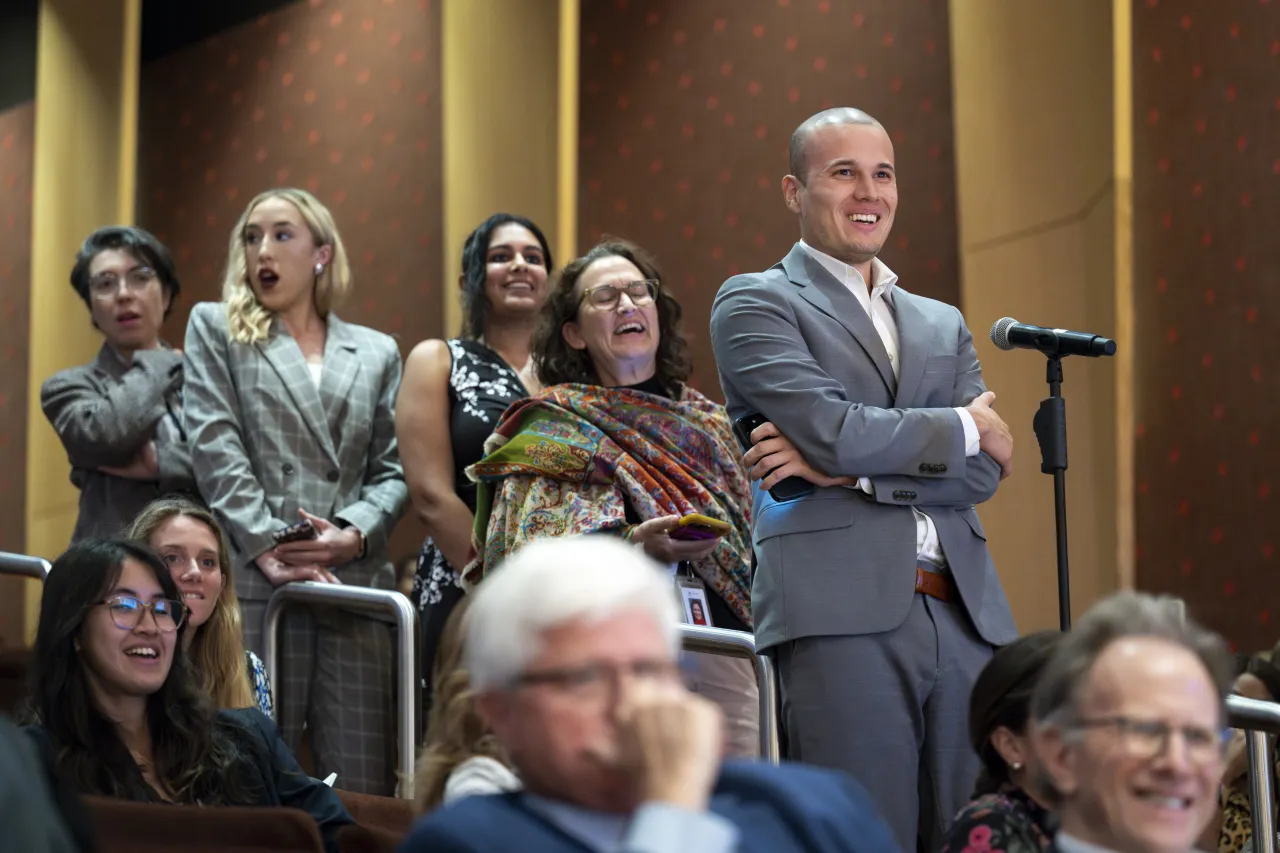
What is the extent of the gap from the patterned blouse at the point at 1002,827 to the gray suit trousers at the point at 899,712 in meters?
0.50

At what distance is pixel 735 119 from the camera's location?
203 inches

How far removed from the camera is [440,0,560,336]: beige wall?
5.61 meters

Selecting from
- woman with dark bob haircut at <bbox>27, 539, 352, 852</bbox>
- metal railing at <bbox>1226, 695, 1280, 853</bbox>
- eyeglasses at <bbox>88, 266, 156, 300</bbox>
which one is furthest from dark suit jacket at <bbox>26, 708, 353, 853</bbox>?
eyeglasses at <bbox>88, 266, 156, 300</bbox>

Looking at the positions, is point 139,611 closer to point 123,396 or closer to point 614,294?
point 614,294

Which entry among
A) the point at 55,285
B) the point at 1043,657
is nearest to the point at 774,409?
the point at 1043,657

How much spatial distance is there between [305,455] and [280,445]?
6 centimetres

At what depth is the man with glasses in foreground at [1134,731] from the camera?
1694 millimetres

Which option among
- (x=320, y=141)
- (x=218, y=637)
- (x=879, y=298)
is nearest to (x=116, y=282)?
(x=218, y=637)

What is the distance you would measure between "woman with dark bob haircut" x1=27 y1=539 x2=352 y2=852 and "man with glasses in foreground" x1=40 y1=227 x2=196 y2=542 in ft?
4.16

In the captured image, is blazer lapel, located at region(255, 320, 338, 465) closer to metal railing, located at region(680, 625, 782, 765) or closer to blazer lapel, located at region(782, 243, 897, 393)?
metal railing, located at region(680, 625, 782, 765)

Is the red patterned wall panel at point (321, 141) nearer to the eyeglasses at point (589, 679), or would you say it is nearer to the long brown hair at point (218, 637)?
the long brown hair at point (218, 637)

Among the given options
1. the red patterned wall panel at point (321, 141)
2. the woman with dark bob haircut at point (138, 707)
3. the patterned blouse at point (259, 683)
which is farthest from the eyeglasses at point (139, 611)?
the red patterned wall panel at point (321, 141)

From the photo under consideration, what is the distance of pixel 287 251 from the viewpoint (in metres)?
4.12

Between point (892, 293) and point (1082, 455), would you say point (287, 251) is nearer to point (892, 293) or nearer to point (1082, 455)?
point (892, 293)
